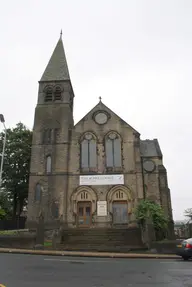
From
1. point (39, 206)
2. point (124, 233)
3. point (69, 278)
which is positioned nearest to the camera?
point (69, 278)

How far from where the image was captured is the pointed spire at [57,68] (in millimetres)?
33250

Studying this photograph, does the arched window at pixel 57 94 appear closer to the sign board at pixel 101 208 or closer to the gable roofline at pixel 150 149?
the gable roofline at pixel 150 149

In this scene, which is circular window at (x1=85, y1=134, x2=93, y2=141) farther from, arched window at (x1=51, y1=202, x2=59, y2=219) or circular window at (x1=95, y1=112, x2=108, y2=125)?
arched window at (x1=51, y1=202, x2=59, y2=219)

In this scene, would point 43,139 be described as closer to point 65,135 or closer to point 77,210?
point 65,135

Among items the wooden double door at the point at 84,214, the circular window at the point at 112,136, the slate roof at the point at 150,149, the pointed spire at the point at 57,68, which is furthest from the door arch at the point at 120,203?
the pointed spire at the point at 57,68

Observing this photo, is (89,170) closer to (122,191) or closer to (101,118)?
(122,191)

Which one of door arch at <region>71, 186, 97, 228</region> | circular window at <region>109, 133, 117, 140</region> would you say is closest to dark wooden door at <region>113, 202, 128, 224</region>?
door arch at <region>71, 186, 97, 228</region>

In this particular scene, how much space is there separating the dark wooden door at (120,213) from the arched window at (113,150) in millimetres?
4338

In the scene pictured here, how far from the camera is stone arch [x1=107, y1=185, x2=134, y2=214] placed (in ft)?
87.6

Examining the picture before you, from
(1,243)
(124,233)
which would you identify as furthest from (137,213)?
(1,243)

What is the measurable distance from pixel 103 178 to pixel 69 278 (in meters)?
20.1

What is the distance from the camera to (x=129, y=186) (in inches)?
1068

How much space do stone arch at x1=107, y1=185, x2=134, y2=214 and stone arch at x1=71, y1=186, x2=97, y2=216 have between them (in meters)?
1.62

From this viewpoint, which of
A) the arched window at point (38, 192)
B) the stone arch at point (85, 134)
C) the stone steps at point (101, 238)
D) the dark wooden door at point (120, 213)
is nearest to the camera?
the stone steps at point (101, 238)
